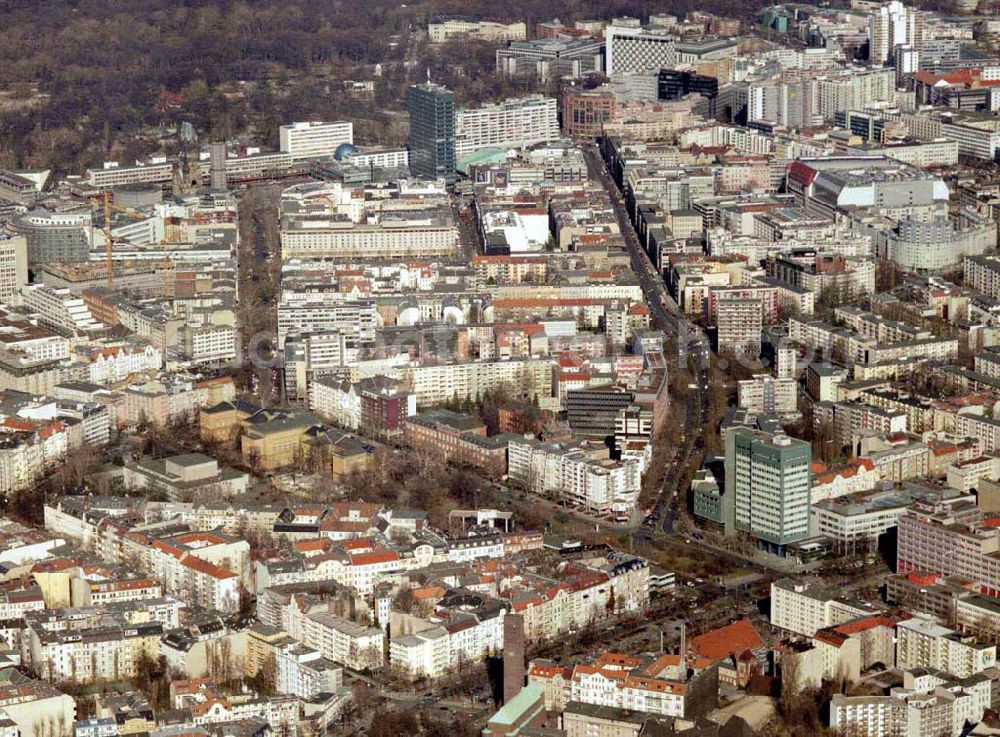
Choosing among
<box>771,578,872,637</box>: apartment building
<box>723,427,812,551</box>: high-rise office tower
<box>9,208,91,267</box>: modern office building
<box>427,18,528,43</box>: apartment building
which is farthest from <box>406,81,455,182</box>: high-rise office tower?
<box>771,578,872,637</box>: apartment building

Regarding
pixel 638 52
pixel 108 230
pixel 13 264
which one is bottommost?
pixel 13 264

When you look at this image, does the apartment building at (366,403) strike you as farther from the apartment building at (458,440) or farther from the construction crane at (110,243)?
the construction crane at (110,243)

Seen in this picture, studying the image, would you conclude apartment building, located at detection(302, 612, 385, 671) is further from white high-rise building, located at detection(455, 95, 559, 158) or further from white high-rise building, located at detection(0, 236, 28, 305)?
white high-rise building, located at detection(455, 95, 559, 158)

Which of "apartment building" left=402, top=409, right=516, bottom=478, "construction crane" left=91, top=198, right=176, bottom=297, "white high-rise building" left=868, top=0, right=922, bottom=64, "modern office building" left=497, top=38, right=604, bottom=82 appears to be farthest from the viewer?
"white high-rise building" left=868, top=0, right=922, bottom=64

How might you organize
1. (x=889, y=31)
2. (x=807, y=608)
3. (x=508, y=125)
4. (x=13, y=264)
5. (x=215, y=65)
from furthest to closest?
(x=215, y=65) < (x=889, y=31) < (x=508, y=125) < (x=13, y=264) < (x=807, y=608)

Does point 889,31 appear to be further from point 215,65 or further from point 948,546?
point 948,546

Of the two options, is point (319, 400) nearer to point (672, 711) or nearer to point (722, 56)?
point (672, 711)

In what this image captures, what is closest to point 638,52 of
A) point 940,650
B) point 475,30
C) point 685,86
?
point 685,86

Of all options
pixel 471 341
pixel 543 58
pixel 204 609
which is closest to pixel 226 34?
pixel 543 58
